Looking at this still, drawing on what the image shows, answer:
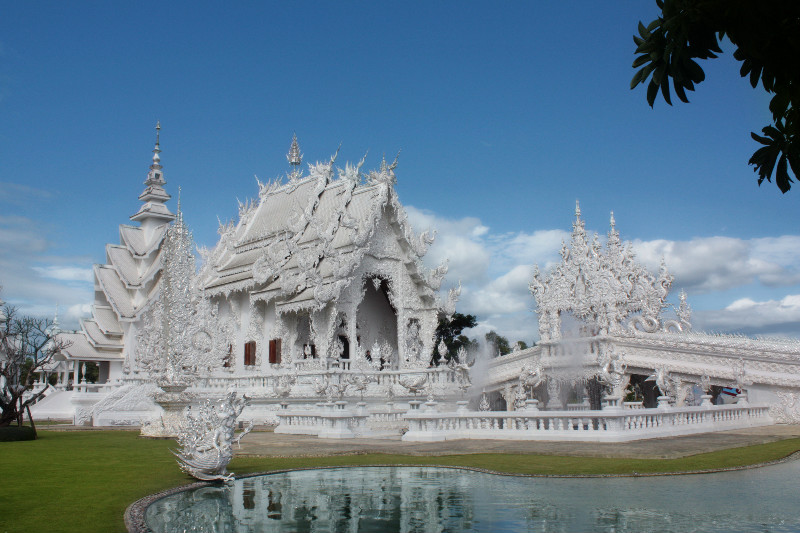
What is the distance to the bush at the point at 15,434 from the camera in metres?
15.5

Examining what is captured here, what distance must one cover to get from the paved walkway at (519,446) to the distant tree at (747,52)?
7.86 m

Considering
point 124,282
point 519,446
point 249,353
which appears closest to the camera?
point 519,446

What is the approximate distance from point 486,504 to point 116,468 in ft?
18.9

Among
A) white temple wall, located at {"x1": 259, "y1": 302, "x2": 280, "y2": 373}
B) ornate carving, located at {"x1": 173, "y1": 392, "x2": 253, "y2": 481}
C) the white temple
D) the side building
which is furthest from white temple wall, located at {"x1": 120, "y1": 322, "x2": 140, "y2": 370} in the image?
ornate carving, located at {"x1": 173, "y1": 392, "x2": 253, "y2": 481}

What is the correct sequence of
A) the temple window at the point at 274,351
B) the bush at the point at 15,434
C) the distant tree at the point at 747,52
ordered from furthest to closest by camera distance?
the temple window at the point at 274,351 → the bush at the point at 15,434 → the distant tree at the point at 747,52

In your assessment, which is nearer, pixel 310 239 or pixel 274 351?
pixel 310 239

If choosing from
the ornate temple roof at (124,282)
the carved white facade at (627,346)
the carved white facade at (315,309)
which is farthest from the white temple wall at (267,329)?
the ornate temple roof at (124,282)

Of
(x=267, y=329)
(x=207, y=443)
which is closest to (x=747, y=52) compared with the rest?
(x=207, y=443)

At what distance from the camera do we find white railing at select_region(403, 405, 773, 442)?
1249cm

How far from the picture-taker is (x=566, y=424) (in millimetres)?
12930

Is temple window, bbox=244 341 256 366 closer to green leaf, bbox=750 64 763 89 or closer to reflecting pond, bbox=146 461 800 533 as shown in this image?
reflecting pond, bbox=146 461 800 533

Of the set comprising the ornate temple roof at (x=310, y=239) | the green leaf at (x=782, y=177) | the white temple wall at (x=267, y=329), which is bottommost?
the green leaf at (x=782, y=177)

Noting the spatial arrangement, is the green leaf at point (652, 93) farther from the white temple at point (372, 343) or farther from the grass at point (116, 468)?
the white temple at point (372, 343)

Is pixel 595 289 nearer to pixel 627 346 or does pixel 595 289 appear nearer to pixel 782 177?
pixel 627 346
